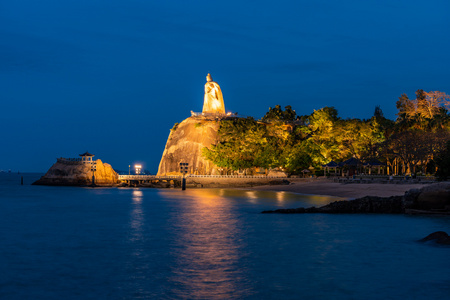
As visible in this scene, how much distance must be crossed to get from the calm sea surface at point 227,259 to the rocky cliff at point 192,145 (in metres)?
79.4

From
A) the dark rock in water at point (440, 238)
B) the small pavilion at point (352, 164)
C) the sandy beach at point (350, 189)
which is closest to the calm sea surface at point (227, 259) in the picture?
the dark rock in water at point (440, 238)

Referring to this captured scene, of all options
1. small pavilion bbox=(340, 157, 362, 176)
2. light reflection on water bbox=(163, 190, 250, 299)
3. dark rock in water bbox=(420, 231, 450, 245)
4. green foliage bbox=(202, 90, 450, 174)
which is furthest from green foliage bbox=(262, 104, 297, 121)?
dark rock in water bbox=(420, 231, 450, 245)

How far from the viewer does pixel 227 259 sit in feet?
62.8

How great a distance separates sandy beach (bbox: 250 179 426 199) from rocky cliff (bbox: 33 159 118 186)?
42517 mm

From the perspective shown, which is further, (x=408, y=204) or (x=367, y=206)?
(x=367, y=206)

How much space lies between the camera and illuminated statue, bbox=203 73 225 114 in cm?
12656

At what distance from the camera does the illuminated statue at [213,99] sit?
127 metres

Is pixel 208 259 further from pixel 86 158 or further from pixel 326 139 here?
pixel 86 158

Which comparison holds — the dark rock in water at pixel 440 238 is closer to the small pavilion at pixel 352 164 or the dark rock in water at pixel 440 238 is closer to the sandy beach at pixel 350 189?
the sandy beach at pixel 350 189

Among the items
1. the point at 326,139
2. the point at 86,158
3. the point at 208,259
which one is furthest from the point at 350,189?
the point at 86,158

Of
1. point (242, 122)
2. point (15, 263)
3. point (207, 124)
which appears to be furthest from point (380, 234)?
point (207, 124)

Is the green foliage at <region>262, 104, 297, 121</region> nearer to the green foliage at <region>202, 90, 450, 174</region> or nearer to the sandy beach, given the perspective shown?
→ the green foliage at <region>202, 90, 450, 174</region>

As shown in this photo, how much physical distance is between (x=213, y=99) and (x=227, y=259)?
10944 cm

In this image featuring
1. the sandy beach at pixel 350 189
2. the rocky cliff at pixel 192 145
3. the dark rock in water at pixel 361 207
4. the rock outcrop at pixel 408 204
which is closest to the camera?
the rock outcrop at pixel 408 204
